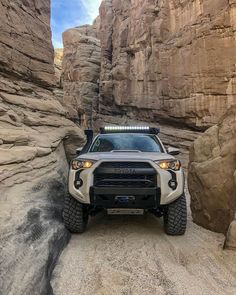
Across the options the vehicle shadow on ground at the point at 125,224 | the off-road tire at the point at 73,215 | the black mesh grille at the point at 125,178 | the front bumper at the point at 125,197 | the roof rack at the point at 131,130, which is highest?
the roof rack at the point at 131,130

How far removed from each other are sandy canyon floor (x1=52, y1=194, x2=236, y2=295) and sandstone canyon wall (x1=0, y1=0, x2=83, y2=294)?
318 mm

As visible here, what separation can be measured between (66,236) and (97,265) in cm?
124

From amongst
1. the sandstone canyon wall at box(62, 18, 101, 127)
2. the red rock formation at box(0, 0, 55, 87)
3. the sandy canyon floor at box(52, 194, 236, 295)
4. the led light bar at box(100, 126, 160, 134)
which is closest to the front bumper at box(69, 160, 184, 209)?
the sandy canyon floor at box(52, 194, 236, 295)

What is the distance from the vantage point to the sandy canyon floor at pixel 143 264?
3.73m

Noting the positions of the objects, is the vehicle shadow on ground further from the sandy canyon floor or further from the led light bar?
the led light bar

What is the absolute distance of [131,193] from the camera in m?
5.43

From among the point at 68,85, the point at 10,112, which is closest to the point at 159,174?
the point at 10,112

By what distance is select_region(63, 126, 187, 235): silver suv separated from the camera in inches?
215

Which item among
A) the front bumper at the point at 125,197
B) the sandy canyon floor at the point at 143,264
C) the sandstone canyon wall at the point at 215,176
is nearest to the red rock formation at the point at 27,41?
the front bumper at the point at 125,197

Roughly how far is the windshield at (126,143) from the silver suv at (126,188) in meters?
0.79

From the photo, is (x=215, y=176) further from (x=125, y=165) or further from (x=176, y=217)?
(x=125, y=165)

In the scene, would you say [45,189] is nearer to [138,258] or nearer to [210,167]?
[138,258]

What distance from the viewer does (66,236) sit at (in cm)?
547

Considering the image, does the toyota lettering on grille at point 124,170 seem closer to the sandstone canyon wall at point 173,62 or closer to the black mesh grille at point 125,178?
the black mesh grille at point 125,178
